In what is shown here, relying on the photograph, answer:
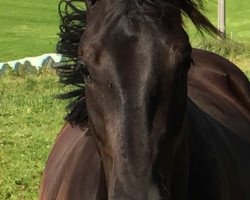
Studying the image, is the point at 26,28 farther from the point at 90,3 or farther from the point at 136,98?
the point at 136,98

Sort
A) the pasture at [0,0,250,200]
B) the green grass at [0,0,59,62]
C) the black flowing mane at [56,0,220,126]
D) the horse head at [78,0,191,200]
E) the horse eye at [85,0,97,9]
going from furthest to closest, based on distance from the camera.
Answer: the green grass at [0,0,59,62] → the pasture at [0,0,250,200] → the black flowing mane at [56,0,220,126] → the horse eye at [85,0,97,9] → the horse head at [78,0,191,200]

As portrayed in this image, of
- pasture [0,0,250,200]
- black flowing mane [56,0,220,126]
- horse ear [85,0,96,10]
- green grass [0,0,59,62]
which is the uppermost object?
horse ear [85,0,96,10]

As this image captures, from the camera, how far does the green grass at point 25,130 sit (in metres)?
7.28

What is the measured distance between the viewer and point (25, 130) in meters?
9.91

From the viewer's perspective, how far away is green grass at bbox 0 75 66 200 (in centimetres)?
728

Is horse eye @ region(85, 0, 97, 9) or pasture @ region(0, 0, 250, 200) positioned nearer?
horse eye @ region(85, 0, 97, 9)

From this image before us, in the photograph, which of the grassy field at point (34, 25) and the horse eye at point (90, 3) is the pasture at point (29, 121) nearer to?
the horse eye at point (90, 3)

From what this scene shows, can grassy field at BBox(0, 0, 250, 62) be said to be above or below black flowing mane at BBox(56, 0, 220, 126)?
below

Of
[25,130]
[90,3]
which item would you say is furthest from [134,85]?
[25,130]

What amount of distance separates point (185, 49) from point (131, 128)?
358mm

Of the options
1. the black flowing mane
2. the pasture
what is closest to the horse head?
the black flowing mane

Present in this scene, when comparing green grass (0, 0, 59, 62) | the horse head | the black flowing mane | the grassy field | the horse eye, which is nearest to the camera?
the horse head

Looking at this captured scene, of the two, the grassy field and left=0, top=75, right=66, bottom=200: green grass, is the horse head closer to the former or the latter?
left=0, top=75, right=66, bottom=200: green grass

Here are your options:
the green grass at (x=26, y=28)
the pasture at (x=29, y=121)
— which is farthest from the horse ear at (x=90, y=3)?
the green grass at (x=26, y=28)
